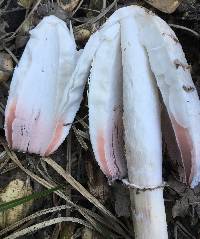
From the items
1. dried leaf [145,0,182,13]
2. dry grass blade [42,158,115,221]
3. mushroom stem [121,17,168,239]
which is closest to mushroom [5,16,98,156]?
dry grass blade [42,158,115,221]

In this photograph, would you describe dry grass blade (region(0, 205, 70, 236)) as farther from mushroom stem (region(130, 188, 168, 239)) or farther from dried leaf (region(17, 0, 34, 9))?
dried leaf (region(17, 0, 34, 9))

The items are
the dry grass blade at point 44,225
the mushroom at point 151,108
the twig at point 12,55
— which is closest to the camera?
the mushroom at point 151,108

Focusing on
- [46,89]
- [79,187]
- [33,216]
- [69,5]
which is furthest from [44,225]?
[69,5]

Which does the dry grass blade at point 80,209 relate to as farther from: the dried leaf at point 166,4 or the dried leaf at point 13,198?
the dried leaf at point 166,4

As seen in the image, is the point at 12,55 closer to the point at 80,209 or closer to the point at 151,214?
the point at 80,209

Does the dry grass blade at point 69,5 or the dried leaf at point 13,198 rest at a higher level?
the dry grass blade at point 69,5

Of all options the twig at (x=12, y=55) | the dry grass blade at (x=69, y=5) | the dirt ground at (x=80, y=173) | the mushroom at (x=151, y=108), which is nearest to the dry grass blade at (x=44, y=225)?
the dirt ground at (x=80, y=173)
